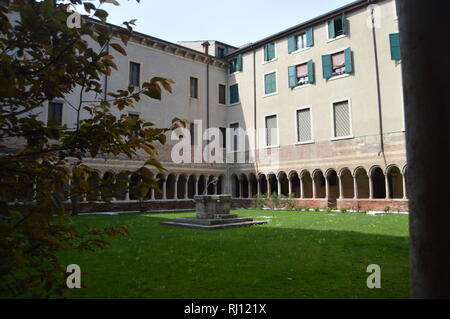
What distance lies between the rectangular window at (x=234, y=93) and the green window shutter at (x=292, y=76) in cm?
510

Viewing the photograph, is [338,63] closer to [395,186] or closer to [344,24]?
[344,24]

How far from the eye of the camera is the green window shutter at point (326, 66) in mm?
21031

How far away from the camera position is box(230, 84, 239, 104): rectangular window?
2695 cm

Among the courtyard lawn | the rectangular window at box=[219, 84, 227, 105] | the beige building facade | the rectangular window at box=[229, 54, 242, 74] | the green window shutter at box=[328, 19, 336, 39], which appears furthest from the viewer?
the rectangular window at box=[219, 84, 227, 105]

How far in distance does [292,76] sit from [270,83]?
79.0 inches

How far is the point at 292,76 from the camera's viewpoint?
2297 centimetres

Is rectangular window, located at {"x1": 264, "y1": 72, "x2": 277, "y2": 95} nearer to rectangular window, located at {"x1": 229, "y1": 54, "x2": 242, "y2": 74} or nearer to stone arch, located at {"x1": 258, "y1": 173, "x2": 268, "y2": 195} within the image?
rectangular window, located at {"x1": 229, "y1": 54, "x2": 242, "y2": 74}

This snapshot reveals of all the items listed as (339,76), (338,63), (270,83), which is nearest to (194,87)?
(270,83)

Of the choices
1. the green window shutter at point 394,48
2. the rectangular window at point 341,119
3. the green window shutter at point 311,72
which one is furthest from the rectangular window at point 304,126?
the green window shutter at point 394,48

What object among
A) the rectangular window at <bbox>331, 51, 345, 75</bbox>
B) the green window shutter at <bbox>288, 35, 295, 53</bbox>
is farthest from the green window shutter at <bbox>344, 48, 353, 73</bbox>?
the green window shutter at <bbox>288, 35, 295, 53</bbox>

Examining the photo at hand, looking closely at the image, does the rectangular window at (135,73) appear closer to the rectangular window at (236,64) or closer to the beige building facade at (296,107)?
the beige building facade at (296,107)

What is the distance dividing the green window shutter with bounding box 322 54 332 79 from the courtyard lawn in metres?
14.0

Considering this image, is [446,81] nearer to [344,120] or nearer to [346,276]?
[346,276]
